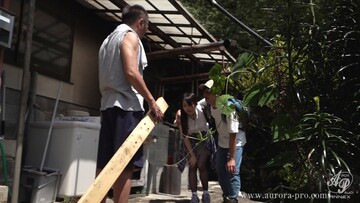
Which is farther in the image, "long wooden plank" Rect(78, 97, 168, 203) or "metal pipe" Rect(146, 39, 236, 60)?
"metal pipe" Rect(146, 39, 236, 60)

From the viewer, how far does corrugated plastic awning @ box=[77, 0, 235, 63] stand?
6.53m

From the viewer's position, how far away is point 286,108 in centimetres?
262

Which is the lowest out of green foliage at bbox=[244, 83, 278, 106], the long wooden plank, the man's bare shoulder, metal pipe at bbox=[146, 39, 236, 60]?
the long wooden plank

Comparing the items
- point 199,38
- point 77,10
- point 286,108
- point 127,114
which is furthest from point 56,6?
point 286,108

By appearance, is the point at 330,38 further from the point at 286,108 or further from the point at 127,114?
the point at 127,114

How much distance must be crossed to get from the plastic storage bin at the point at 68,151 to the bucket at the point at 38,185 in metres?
0.13

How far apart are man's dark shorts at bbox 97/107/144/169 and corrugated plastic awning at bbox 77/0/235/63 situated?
136 inches

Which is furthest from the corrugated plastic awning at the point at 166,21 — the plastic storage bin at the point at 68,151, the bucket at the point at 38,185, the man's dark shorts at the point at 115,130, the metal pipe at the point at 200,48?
Answer: the man's dark shorts at the point at 115,130

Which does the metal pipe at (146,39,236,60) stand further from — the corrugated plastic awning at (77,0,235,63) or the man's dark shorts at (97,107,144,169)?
the man's dark shorts at (97,107,144,169)

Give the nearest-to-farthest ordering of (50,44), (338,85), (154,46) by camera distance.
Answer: (338,85)
(50,44)
(154,46)

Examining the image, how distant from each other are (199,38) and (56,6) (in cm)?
260

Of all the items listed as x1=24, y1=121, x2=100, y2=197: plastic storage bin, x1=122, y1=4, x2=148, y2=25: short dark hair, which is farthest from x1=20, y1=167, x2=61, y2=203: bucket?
x1=122, y1=4, x2=148, y2=25: short dark hair

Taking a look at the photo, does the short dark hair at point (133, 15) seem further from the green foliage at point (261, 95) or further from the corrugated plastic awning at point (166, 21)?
the corrugated plastic awning at point (166, 21)

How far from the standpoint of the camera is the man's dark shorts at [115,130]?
286cm
